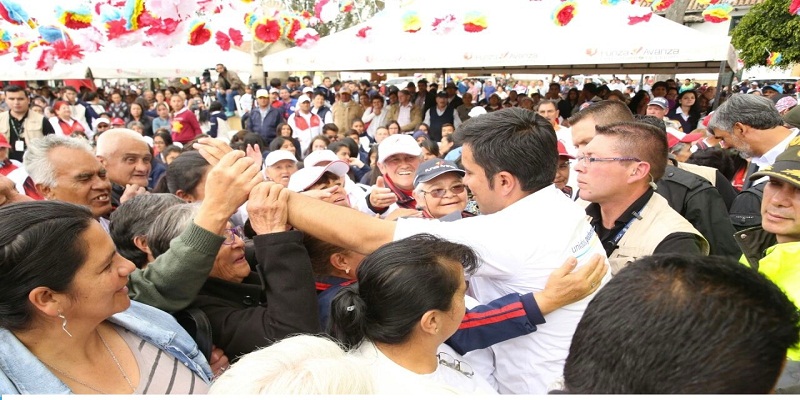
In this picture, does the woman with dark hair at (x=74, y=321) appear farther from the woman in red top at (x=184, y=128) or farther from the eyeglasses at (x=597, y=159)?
the woman in red top at (x=184, y=128)

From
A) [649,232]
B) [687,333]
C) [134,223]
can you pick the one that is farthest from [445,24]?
[687,333]

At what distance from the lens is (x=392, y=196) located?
290 centimetres

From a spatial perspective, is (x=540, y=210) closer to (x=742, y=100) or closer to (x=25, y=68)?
(x=742, y=100)

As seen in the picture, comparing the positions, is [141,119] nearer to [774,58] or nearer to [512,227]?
[512,227]

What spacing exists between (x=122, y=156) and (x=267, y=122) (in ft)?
18.5

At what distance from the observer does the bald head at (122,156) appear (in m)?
3.42

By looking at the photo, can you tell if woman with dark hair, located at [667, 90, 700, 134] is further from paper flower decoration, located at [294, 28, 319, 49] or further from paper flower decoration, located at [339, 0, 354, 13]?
paper flower decoration, located at [294, 28, 319, 49]

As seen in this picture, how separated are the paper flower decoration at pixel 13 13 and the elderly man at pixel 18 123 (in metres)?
2.10

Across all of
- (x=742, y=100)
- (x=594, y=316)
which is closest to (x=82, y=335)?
(x=594, y=316)

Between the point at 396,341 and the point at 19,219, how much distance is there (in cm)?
95

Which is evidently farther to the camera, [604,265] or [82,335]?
[604,265]

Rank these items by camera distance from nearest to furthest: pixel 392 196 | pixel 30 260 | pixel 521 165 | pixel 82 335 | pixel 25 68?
pixel 30 260
pixel 82 335
pixel 521 165
pixel 392 196
pixel 25 68

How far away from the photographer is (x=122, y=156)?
11.2ft

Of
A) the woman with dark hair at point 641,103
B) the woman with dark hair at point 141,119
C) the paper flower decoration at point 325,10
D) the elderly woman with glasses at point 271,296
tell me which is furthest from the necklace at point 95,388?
the woman with dark hair at point 641,103
